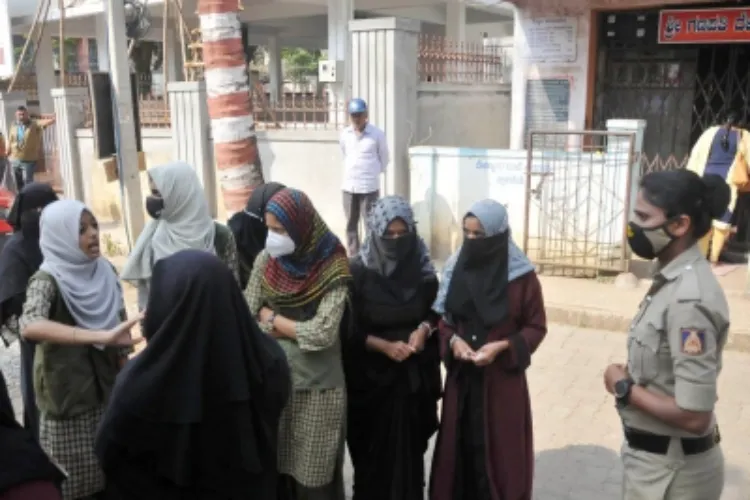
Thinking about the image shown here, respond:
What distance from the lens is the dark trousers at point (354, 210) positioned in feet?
23.4

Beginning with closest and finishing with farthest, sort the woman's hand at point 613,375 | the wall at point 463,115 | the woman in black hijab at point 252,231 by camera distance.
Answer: the woman's hand at point 613,375
the woman in black hijab at point 252,231
the wall at point 463,115

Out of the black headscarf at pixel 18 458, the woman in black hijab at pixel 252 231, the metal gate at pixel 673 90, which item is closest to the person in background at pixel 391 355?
the woman in black hijab at pixel 252 231

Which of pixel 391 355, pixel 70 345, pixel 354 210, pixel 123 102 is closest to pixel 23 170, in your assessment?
pixel 123 102

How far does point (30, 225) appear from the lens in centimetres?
288

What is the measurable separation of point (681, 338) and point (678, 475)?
43cm

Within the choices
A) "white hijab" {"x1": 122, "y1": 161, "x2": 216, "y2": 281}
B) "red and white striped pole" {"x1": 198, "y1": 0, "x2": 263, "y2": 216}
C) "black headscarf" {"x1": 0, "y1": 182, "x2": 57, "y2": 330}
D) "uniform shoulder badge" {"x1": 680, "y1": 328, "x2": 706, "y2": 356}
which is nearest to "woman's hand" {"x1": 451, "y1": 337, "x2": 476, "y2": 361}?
"uniform shoulder badge" {"x1": 680, "y1": 328, "x2": 706, "y2": 356}

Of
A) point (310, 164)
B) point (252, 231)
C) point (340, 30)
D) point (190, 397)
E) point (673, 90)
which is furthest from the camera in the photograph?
point (340, 30)

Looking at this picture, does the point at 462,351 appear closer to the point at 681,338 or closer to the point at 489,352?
the point at 489,352

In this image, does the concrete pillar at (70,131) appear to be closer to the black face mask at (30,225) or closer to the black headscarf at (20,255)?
the black headscarf at (20,255)

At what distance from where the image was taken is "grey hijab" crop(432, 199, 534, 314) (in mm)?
2664

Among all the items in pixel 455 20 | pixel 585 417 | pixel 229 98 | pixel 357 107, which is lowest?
pixel 585 417

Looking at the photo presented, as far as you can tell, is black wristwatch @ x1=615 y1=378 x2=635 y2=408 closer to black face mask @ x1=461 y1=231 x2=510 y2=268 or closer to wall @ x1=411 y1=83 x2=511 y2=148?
black face mask @ x1=461 y1=231 x2=510 y2=268

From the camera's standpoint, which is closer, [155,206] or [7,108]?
[155,206]

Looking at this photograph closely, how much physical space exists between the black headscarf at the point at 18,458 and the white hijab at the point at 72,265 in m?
1.09
